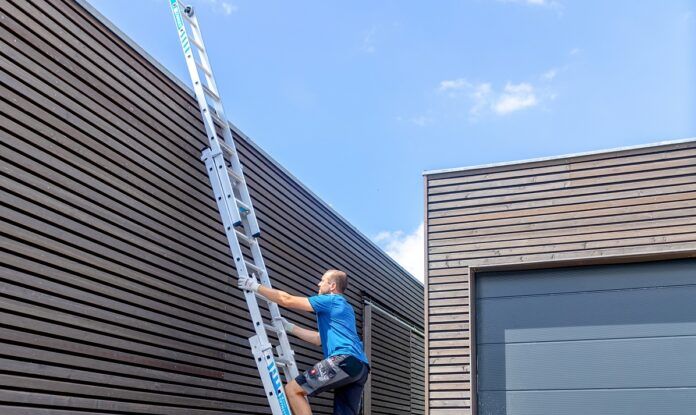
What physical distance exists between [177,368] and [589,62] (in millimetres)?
6394

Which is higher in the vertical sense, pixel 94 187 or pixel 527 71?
pixel 527 71

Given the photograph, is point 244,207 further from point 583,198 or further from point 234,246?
point 583,198

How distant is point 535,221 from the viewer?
28.1 ft

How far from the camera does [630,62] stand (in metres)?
8.89

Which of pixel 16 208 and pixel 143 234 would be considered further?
pixel 143 234

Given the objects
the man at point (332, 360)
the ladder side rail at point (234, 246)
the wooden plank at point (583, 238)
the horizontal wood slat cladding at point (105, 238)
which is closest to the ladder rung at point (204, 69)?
the horizontal wood slat cladding at point (105, 238)

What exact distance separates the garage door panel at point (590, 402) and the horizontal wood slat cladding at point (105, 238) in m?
2.58

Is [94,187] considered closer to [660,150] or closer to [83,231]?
[83,231]

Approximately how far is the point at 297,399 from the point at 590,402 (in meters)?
4.04

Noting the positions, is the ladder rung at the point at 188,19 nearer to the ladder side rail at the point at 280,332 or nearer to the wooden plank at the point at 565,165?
the ladder side rail at the point at 280,332

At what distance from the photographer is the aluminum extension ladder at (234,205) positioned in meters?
5.47

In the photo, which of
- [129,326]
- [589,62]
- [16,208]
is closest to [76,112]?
[16,208]

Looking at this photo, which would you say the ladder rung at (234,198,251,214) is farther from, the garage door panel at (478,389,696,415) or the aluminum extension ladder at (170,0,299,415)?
the garage door panel at (478,389,696,415)

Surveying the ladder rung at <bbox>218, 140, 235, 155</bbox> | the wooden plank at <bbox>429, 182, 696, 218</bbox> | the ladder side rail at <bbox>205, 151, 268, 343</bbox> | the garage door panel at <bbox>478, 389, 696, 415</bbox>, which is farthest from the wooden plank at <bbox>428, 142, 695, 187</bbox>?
the ladder side rail at <bbox>205, 151, 268, 343</bbox>
